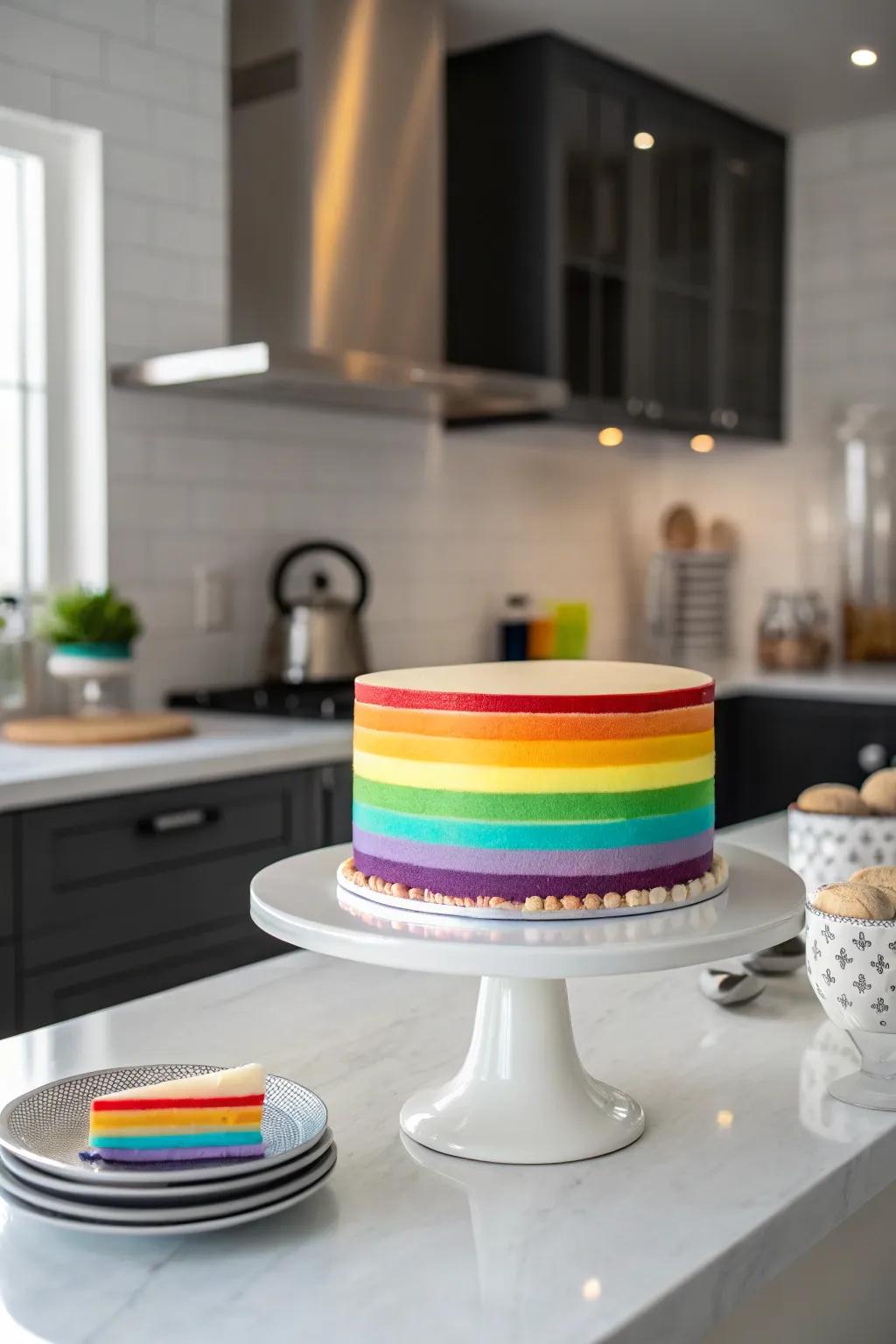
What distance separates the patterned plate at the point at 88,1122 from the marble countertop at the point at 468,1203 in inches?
1.6

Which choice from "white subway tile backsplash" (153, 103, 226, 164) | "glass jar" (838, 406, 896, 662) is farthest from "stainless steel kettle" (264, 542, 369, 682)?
"glass jar" (838, 406, 896, 662)

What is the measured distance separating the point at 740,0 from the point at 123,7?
4.83ft

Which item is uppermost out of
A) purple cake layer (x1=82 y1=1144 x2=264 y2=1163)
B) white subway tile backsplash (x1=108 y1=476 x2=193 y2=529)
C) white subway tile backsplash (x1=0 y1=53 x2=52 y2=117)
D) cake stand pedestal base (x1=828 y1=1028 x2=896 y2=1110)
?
white subway tile backsplash (x1=0 y1=53 x2=52 y2=117)

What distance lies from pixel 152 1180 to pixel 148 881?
1.56 meters

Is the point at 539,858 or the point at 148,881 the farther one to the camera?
the point at 148,881

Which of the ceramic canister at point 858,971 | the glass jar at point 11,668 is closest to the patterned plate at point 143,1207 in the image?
the ceramic canister at point 858,971

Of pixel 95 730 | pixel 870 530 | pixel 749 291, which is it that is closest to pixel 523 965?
pixel 95 730

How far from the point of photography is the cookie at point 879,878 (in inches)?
44.6

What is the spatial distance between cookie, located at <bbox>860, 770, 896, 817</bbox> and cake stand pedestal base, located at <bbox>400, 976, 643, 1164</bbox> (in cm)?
61

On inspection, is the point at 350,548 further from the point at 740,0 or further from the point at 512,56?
the point at 740,0

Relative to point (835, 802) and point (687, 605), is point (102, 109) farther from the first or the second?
point (687, 605)

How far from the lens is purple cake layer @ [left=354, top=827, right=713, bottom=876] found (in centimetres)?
98

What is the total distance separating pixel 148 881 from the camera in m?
2.36

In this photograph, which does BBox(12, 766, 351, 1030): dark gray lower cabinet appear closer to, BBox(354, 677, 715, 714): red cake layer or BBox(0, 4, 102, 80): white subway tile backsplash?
BBox(354, 677, 715, 714): red cake layer
